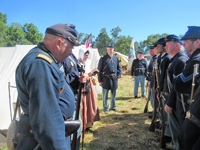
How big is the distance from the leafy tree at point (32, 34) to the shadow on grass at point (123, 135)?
45.7 meters

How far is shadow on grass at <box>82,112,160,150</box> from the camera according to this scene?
305cm

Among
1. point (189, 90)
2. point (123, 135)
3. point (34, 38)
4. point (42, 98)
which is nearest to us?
point (42, 98)

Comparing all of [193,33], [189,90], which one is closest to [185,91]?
[189,90]

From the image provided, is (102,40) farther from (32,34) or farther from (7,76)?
(7,76)

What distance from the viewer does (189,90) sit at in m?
1.95

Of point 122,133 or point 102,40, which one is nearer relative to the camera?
point 122,133

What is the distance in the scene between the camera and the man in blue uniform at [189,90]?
1.60m

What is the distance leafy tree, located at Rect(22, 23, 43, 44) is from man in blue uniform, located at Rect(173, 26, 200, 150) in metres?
47.5

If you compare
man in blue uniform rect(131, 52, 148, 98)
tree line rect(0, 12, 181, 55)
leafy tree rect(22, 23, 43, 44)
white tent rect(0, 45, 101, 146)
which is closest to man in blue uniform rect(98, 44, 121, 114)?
man in blue uniform rect(131, 52, 148, 98)

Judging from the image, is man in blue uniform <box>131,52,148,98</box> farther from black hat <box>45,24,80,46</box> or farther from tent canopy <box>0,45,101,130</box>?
black hat <box>45,24,80,46</box>

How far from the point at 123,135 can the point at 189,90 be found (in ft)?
7.09

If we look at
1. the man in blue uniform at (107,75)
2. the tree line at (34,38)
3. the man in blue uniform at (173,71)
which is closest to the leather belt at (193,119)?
the man in blue uniform at (173,71)

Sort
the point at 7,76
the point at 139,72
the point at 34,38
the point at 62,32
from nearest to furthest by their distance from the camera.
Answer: the point at 62,32
the point at 7,76
the point at 139,72
the point at 34,38

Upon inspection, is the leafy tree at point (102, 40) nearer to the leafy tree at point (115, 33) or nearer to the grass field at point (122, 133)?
the leafy tree at point (115, 33)
